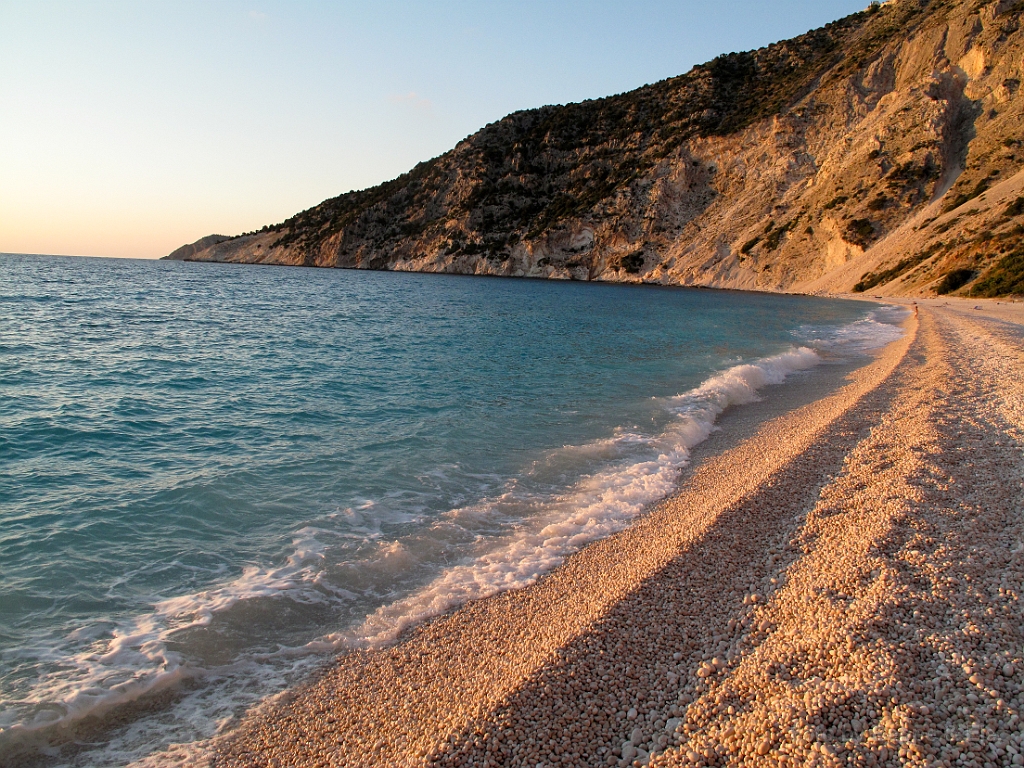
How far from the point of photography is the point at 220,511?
8.30m

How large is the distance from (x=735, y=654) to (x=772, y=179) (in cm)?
8380

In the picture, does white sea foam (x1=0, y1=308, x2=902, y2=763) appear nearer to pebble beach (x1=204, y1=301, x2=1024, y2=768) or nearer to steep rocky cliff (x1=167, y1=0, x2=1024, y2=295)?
pebble beach (x1=204, y1=301, x2=1024, y2=768)

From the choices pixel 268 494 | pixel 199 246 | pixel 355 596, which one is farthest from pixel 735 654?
pixel 199 246

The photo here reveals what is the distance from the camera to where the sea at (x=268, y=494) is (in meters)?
5.11

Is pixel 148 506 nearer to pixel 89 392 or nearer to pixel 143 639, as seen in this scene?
pixel 143 639

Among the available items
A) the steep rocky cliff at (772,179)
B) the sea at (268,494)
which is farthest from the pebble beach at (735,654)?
the steep rocky cliff at (772,179)

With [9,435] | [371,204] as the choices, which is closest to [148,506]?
[9,435]

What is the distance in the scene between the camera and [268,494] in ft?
29.4

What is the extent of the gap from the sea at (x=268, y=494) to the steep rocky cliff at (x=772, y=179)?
40962mm

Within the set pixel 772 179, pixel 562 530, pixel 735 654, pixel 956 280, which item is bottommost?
pixel 562 530

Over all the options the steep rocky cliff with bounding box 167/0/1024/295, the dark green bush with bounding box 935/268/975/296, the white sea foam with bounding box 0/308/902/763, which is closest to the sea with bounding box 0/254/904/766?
the white sea foam with bounding box 0/308/902/763

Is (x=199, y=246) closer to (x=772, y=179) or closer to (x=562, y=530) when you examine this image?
(x=772, y=179)

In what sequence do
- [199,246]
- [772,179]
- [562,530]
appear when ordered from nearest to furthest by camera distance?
[562,530], [772,179], [199,246]

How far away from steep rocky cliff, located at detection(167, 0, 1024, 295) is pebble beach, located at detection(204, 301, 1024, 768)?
44.6 meters
